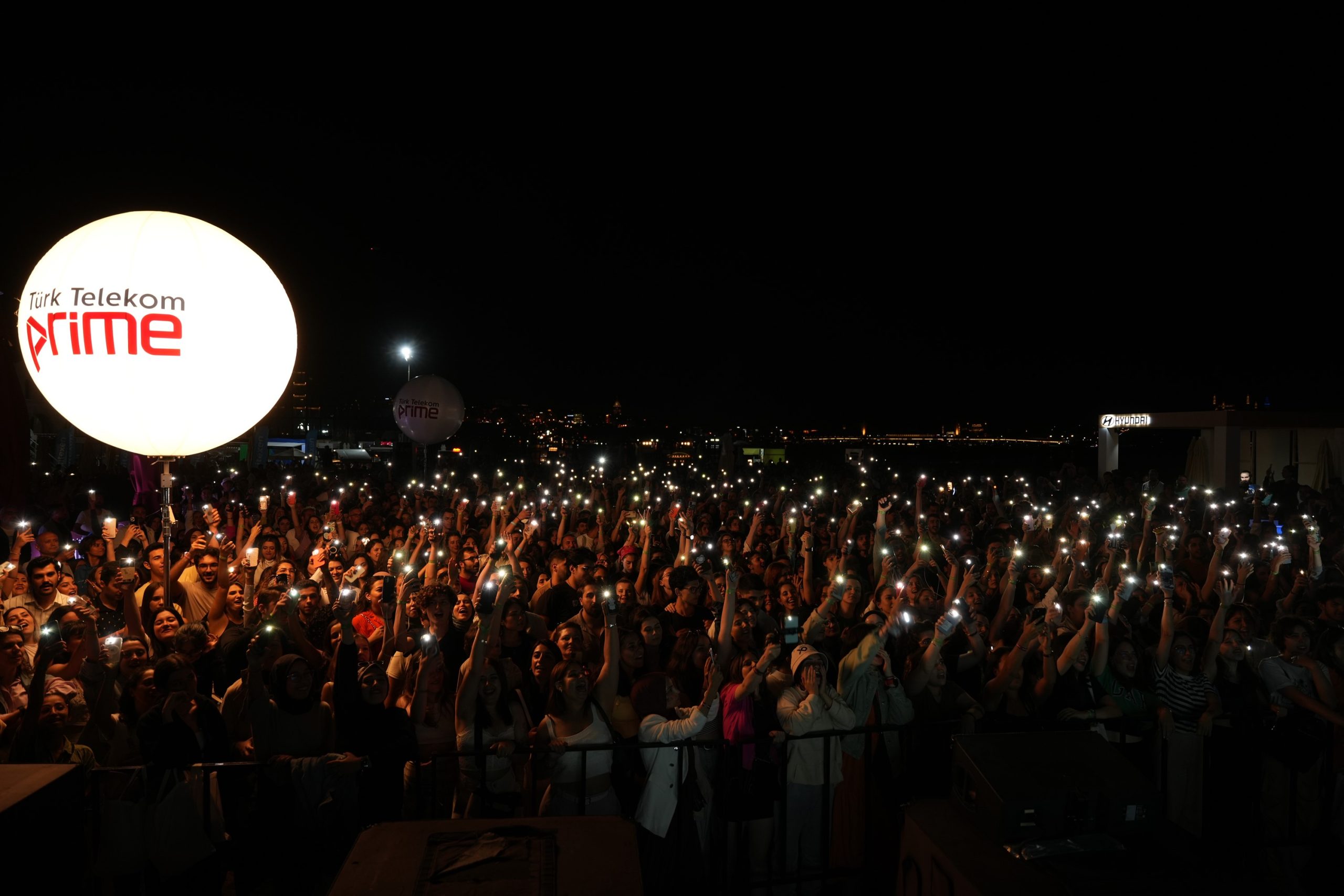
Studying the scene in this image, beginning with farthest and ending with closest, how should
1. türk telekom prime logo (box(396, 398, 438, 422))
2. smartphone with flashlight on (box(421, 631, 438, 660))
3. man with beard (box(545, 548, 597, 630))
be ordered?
türk telekom prime logo (box(396, 398, 438, 422))
man with beard (box(545, 548, 597, 630))
smartphone with flashlight on (box(421, 631, 438, 660))

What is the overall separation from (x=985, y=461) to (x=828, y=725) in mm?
46724

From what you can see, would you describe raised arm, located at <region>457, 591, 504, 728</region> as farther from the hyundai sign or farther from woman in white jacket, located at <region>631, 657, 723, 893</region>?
the hyundai sign

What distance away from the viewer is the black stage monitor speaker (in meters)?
2.30

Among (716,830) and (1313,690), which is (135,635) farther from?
(1313,690)

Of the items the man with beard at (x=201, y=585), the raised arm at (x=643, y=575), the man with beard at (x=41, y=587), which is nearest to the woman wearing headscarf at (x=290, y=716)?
the man with beard at (x=41, y=587)

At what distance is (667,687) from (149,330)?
3.69 metres

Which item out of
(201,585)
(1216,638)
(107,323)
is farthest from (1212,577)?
(201,585)

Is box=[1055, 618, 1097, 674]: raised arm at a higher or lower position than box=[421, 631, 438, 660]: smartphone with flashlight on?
lower

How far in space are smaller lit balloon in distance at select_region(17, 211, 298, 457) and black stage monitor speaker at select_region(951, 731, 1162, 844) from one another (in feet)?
15.4

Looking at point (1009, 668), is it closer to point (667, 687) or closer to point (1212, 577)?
point (667, 687)

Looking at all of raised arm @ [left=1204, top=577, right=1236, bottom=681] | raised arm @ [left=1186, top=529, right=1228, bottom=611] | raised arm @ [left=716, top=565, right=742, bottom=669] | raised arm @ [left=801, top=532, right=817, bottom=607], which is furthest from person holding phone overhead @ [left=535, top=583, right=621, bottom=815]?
raised arm @ [left=1186, top=529, right=1228, bottom=611]

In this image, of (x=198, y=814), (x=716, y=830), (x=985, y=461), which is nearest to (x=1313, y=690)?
(x=716, y=830)

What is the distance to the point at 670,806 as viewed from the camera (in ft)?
13.7

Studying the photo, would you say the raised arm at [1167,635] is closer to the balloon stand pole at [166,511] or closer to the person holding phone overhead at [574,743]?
the person holding phone overhead at [574,743]
